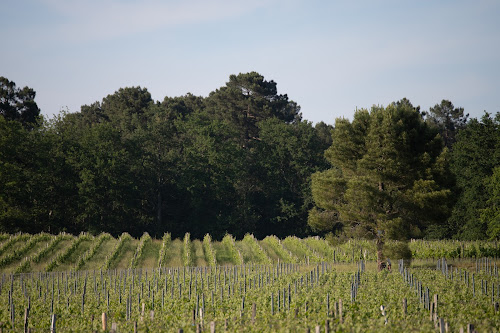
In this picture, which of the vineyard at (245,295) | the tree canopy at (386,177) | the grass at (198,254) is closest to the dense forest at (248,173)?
the tree canopy at (386,177)

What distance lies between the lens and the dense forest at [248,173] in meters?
40.3

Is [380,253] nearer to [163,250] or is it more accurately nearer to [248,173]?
[163,250]

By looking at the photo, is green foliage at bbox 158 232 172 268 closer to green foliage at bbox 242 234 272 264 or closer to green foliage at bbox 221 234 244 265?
green foliage at bbox 221 234 244 265

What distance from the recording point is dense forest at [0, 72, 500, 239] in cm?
4031

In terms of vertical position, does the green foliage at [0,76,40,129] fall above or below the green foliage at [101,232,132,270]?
above

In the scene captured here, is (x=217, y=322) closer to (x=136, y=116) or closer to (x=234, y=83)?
(x=136, y=116)

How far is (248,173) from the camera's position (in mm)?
80688

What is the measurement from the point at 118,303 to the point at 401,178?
2327cm

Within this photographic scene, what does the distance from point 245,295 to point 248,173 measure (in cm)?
5588

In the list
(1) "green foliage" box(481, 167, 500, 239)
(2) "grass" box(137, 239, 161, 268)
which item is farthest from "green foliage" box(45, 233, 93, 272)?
(1) "green foliage" box(481, 167, 500, 239)

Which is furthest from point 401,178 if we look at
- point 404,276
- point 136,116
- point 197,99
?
point 197,99

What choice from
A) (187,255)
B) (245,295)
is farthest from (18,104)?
(245,295)

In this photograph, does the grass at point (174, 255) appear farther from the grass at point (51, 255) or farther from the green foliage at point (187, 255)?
the grass at point (51, 255)

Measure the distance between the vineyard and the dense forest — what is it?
19.1ft
